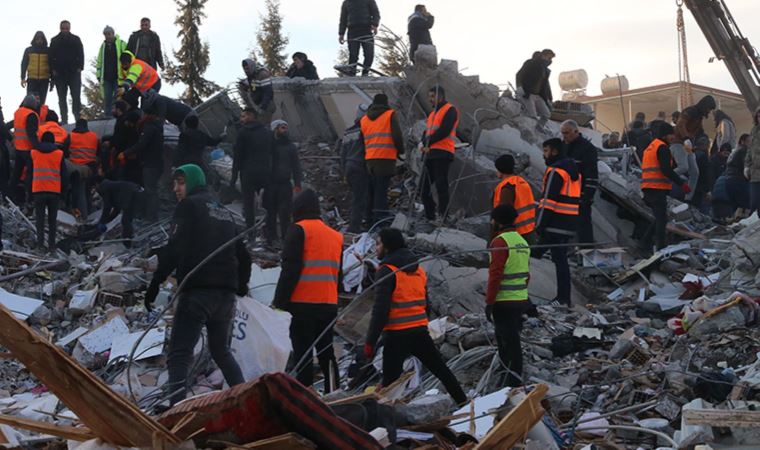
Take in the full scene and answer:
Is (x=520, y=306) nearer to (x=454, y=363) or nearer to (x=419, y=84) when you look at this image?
(x=454, y=363)

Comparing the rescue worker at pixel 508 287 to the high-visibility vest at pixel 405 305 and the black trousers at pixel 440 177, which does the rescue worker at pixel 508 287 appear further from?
the black trousers at pixel 440 177

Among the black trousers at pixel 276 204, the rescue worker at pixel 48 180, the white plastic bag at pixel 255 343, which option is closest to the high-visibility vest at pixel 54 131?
the rescue worker at pixel 48 180

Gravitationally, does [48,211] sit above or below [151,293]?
above

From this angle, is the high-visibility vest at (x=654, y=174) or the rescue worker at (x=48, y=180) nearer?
the high-visibility vest at (x=654, y=174)

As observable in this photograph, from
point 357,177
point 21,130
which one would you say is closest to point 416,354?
point 357,177

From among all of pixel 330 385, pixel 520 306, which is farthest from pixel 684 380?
pixel 330 385

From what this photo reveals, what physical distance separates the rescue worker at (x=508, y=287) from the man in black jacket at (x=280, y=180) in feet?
18.2

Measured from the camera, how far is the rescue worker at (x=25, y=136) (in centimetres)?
1394

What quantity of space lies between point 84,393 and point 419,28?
499 inches

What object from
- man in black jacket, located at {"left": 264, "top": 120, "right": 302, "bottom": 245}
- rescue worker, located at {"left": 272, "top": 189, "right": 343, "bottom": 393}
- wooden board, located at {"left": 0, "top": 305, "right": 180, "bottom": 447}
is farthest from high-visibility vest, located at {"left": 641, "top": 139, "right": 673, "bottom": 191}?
wooden board, located at {"left": 0, "top": 305, "right": 180, "bottom": 447}

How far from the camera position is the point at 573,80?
22.8 meters

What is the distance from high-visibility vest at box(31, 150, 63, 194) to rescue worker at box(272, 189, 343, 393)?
20.8 ft

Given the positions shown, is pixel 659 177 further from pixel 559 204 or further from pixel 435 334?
pixel 435 334

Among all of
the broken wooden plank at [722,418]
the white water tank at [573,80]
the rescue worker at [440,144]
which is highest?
the white water tank at [573,80]
